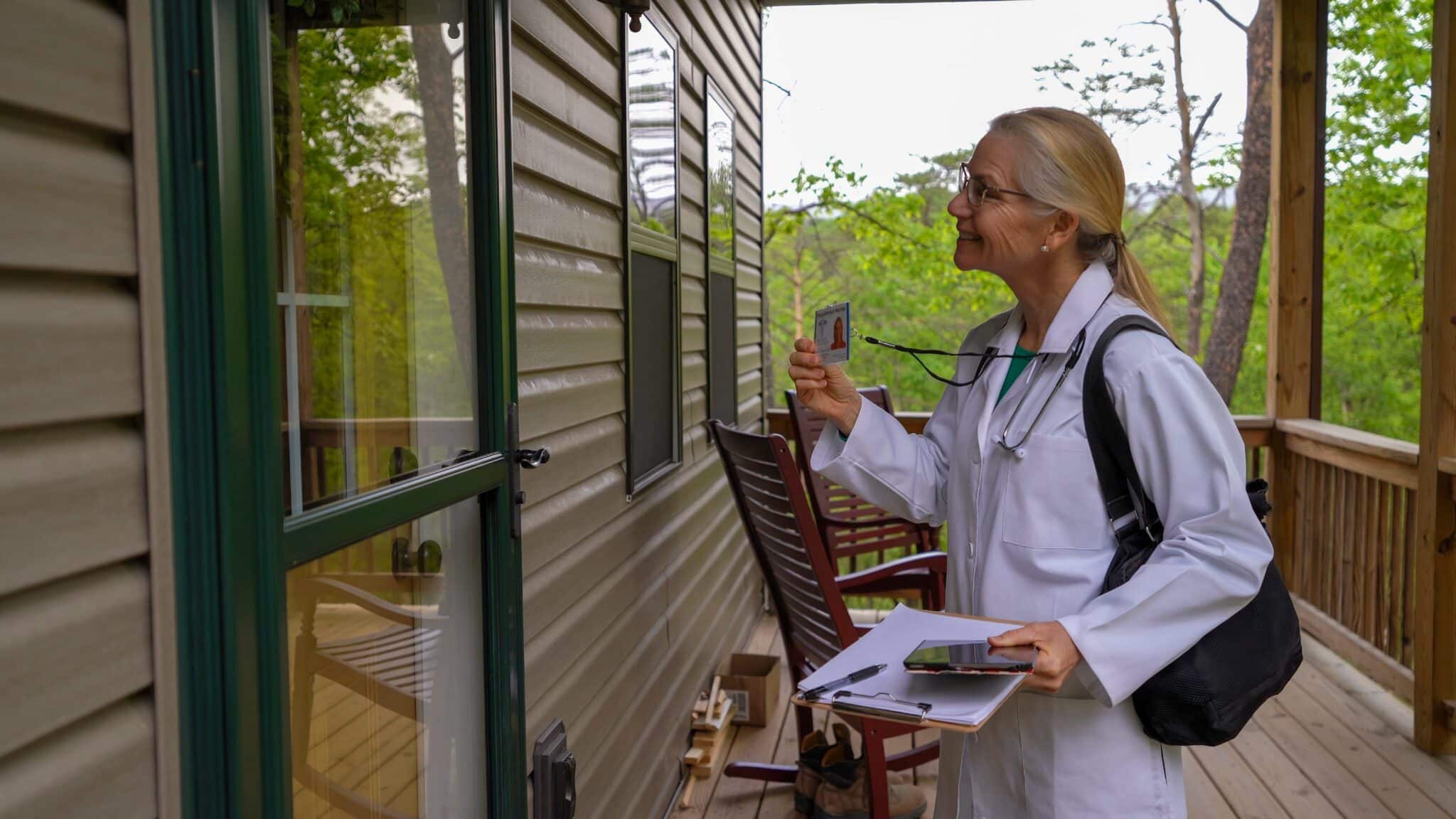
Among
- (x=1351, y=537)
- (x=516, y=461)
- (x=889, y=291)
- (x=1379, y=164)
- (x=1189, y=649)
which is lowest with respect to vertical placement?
(x=1351, y=537)

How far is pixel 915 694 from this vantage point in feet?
5.15

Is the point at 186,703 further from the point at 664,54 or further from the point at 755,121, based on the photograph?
the point at 755,121

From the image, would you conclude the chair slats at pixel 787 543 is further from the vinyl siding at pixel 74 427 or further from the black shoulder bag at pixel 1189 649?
the vinyl siding at pixel 74 427

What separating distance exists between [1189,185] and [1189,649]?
16.2 meters

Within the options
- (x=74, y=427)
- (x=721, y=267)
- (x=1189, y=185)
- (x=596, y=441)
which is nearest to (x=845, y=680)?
(x=74, y=427)

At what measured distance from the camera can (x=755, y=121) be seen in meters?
6.22

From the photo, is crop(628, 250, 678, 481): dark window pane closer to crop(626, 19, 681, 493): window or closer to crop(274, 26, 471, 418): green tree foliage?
crop(626, 19, 681, 493): window

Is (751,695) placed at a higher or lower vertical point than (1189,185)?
lower

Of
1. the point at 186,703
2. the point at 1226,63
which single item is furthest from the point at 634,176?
the point at 1226,63

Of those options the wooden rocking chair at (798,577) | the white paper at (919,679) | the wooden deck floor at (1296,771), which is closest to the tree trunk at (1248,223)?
the wooden deck floor at (1296,771)

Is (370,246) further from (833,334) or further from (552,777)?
(552,777)

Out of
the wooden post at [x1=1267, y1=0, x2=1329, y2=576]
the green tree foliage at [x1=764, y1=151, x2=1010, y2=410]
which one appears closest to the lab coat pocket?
the wooden post at [x1=1267, y1=0, x2=1329, y2=576]

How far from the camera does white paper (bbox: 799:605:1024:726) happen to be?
4.94 ft

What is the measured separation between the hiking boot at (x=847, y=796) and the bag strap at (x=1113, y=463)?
1.74 meters
